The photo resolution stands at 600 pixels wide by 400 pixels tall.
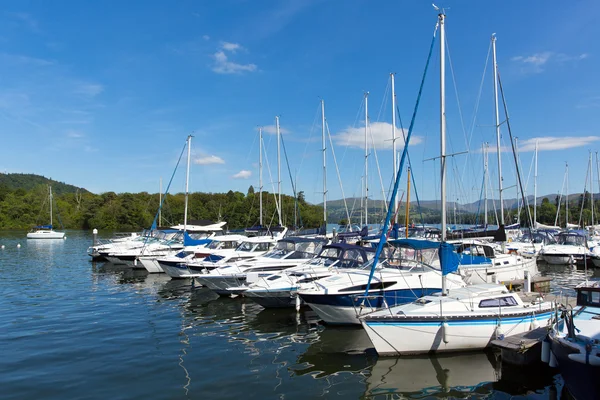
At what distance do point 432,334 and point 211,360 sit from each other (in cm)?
708

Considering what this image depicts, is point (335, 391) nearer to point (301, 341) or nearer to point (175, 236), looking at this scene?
point (301, 341)

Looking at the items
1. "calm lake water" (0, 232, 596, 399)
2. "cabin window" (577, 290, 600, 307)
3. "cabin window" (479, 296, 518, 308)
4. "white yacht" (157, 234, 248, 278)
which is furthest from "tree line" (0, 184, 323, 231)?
"cabin window" (577, 290, 600, 307)

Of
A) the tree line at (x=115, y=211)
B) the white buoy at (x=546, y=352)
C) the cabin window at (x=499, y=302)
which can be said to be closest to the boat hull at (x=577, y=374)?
the white buoy at (x=546, y=352)

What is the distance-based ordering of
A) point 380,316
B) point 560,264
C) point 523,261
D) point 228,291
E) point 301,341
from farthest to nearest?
point 560,264
point 523,261
point 228,291
point 301,341
point 380,316

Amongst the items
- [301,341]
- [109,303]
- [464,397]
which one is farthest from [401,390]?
[109,303]

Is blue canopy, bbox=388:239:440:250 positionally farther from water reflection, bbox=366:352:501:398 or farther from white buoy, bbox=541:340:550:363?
white buoy, bbox=541:340:550:363

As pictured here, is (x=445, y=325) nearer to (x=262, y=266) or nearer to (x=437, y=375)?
(x=437, y=375)

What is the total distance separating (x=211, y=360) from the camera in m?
13.8

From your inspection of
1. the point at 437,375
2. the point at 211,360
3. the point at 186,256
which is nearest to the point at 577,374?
the point at 437,375

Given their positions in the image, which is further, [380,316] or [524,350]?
[380,316]

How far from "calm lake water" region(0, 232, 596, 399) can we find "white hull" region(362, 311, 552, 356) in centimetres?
34

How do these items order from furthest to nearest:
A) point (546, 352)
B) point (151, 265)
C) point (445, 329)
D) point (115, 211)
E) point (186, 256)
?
point (115, 211)
point (151, 265)
point (186, 256)
point (445, 329)
point (546, 352)

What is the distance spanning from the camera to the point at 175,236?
45906 mm

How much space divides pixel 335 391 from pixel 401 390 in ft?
5.82
